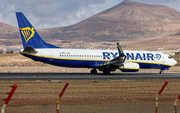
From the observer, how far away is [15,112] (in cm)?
1123

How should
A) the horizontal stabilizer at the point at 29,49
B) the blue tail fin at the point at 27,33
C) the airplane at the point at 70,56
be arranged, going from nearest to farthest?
the horizontal stabilizer at the point at 29,49
the airplane at the point at 70,56
the blue tail fin at the point at 27,33

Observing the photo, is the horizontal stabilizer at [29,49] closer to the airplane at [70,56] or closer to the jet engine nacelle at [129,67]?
the airplane at [70,56]

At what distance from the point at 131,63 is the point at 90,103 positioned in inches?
875

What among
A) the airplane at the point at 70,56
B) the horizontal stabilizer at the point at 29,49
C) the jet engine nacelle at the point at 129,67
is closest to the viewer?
the horizontal stabilizer at the point at 29,49

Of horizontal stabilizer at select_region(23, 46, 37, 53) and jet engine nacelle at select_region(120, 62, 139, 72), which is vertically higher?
horizontal stabilizer at select_region(23, 46, 37, 53)

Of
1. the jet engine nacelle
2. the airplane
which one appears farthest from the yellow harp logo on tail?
the jet engine nacelle

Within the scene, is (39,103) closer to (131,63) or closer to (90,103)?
(90,103)

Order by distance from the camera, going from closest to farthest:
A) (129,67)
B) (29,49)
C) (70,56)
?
1. (29,49)
2. (129,67)
3. (70,56)

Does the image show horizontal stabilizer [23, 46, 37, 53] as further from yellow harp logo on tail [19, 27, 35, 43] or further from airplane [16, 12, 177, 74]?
yellow harp logo on tail [19, 27, 35, 43]

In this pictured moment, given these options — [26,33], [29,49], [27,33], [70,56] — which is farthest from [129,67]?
[26,33]

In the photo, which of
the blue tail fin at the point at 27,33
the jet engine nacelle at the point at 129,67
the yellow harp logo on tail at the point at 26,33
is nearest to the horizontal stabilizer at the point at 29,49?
the blue tail fin at the point at 27,33

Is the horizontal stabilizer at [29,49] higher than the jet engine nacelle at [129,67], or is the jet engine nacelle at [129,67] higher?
the horizontal stabilizer at [29,49]

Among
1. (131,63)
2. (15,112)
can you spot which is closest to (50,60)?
(131,63)

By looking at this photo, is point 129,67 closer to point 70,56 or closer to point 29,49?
point 70,56
